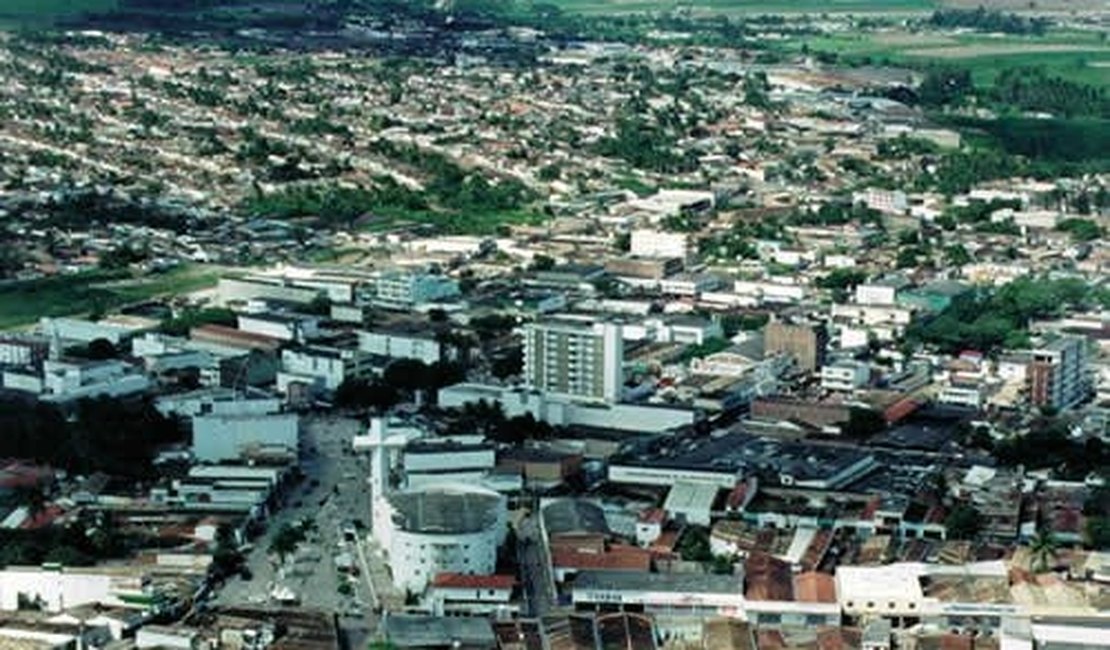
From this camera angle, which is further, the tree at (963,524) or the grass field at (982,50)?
the grass field at (982,50)

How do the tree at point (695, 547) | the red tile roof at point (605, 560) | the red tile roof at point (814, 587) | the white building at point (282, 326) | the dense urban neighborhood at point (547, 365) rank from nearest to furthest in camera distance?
1. the red tile roof at point (814, 587)
2. the dense urban neighborhood at point (547, 365)
3. the red tile roof at point (605, 560)
4. the tree at point (695, 547)
5. the white building at point (282, 326)

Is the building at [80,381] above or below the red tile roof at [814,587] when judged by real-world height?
below

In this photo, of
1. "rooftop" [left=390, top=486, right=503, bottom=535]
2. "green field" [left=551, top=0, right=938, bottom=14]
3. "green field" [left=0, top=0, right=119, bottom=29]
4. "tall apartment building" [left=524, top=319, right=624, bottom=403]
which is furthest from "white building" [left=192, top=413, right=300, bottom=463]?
"green field" [left=551, top=0, right=938, bottom=14]

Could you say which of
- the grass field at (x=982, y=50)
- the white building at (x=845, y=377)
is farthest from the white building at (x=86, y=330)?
the grass field at (x=982, y=50)

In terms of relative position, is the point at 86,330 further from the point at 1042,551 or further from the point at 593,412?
the point at 1042,551

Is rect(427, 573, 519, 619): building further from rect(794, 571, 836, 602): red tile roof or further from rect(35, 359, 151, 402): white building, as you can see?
rect(35, 359, 151, 402): white building

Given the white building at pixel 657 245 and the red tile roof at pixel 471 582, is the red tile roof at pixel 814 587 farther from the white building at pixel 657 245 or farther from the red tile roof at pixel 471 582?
the white building at pixel 657 245

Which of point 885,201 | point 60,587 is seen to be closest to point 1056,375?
point 60,587
